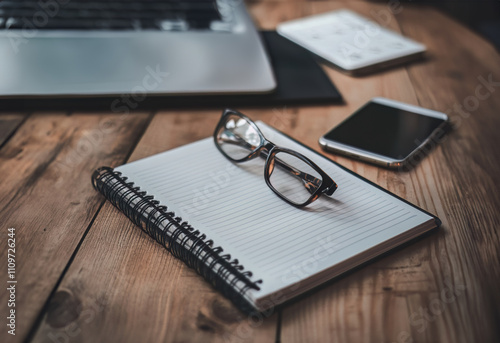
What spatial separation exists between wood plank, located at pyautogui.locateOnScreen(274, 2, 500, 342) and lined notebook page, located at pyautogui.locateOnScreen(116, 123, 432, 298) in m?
0.03

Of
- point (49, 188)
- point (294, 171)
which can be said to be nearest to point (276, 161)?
point (294, 171)

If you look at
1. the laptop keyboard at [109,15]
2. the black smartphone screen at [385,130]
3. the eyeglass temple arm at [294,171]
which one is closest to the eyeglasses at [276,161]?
the eyeglass temple arm at [294,171]

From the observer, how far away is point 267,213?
52 centimetres

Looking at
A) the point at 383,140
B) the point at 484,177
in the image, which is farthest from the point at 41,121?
the point at 484,177

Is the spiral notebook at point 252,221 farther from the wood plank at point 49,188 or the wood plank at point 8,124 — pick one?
the wood plank at point 8,124

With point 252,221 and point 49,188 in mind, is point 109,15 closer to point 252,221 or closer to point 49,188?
point 49,188

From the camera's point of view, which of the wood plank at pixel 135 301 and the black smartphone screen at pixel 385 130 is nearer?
the wood plank at pixel 135 301

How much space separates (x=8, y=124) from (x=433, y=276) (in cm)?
61

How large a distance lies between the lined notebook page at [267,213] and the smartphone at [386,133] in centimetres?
6

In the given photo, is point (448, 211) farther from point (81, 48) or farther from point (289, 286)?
point (81, 48)

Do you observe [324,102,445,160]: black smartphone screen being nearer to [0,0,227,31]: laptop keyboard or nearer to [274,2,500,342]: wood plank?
[274,2,500,342]: wood plank

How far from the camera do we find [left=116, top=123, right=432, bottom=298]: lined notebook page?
45 cm

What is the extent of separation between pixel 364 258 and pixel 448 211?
15 centimetres

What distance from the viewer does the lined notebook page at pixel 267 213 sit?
45 cm
